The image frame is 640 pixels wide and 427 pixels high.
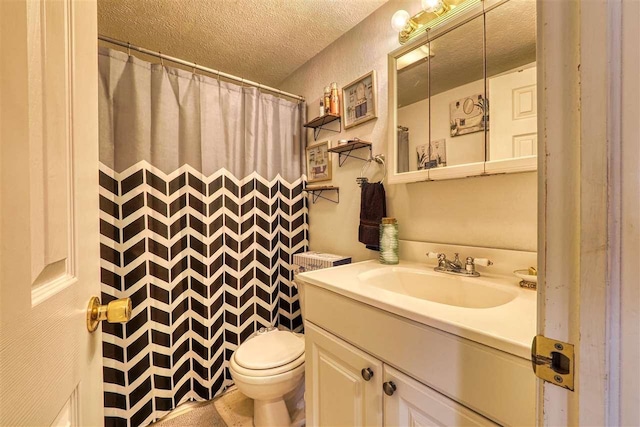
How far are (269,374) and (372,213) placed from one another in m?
0.90

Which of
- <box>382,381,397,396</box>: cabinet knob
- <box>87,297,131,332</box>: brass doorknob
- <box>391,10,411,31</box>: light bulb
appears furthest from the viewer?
<box>391,10,411,31</box>: light bulb

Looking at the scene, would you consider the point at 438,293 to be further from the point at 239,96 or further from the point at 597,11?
the point at 239,96

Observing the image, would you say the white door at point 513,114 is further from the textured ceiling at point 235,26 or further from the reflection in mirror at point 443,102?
the textured ceiling at point 235,26

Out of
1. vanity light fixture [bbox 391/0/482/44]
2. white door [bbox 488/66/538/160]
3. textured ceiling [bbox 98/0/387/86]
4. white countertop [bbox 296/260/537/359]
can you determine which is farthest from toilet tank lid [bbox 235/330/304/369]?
textured ceiling [bbox 98/0/387/86]

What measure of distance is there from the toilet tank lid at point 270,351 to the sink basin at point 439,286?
580 millimetres

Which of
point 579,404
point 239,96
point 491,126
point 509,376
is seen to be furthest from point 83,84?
point 239,96

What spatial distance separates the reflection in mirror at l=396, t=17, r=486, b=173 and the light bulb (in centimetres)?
13

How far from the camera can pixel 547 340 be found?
0.35 meters

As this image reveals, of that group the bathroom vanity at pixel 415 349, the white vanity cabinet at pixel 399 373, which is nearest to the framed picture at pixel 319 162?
the bathroom vanity at pixel 415 349

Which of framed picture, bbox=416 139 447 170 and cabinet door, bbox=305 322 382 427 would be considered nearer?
cabinet door, bbox=305 322 382 427

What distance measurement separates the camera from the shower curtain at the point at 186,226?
131cm

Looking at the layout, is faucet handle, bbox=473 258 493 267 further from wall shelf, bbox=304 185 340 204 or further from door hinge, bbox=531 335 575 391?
wall shelf, bbox=304 185 340 204

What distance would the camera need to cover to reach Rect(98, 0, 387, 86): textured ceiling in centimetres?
142

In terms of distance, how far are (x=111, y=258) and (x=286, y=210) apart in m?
1.00
